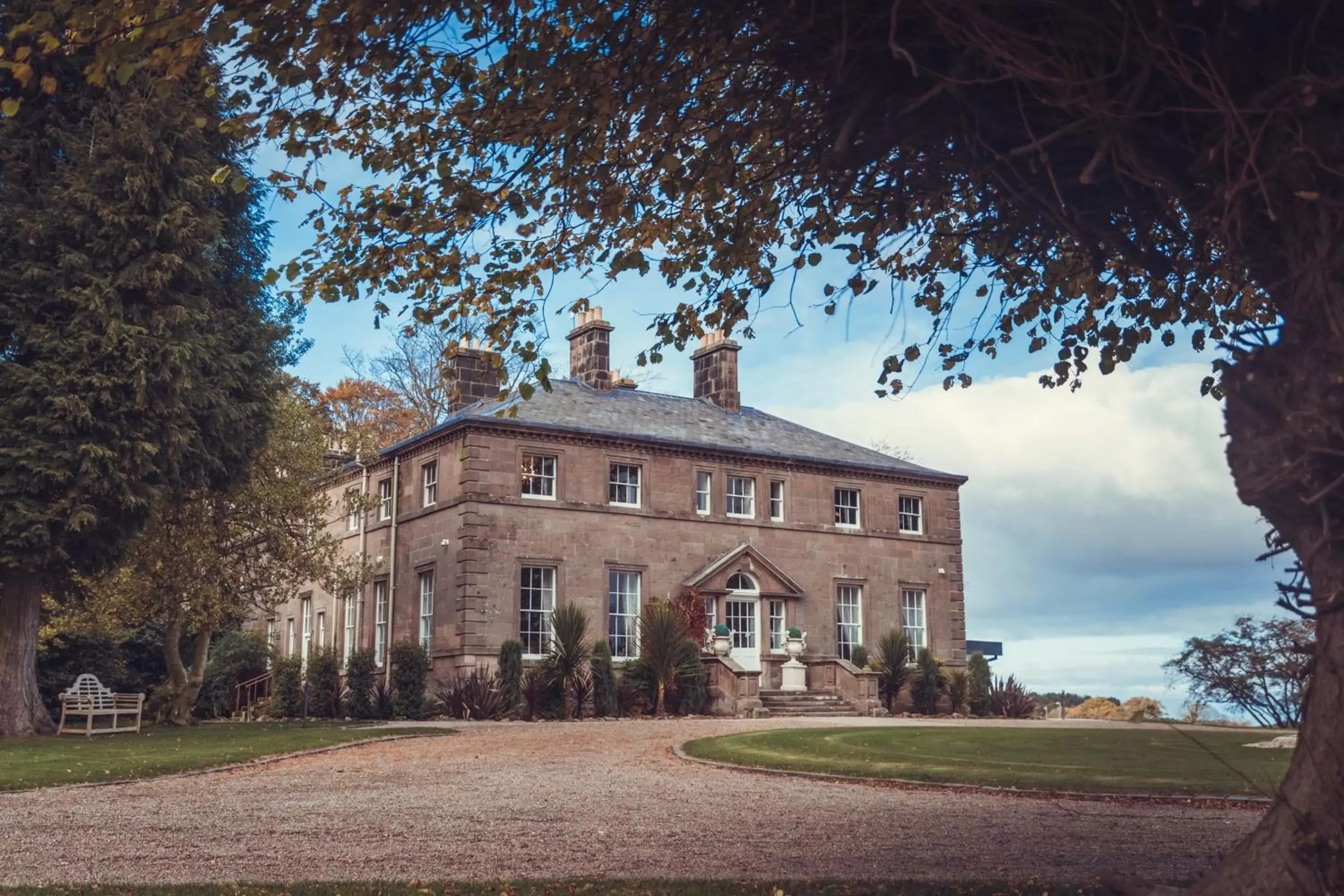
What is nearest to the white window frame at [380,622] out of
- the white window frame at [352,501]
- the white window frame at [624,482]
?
the white window frame at [352,501]

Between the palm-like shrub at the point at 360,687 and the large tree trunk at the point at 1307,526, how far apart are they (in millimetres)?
23935

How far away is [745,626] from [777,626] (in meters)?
0.97

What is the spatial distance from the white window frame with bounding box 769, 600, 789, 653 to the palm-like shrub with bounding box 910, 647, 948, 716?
3.40 metres

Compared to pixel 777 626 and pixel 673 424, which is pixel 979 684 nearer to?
pixel 777 626

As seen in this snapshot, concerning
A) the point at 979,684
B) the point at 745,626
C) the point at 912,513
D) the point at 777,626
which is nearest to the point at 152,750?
the point at 745,626

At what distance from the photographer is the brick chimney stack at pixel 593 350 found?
32781 millimetres

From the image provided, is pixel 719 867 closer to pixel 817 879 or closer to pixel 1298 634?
pixel 817 879

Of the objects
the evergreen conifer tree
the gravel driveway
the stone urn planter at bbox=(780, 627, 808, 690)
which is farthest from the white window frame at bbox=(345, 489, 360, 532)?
the gravel driveway

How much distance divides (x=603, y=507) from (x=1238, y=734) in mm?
15268


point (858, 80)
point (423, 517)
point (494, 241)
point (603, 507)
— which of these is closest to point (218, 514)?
point (423, 517)

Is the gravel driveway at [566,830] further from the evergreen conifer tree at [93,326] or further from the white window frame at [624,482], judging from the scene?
the white window frame at [624,482]

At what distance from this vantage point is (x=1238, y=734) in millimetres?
19266

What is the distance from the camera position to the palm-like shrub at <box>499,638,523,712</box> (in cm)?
2666

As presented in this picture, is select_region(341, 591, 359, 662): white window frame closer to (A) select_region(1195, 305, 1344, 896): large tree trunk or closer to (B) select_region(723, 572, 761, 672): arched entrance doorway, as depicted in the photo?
(B) select_region(723, 572, 761, 672): arched entrance doorway
